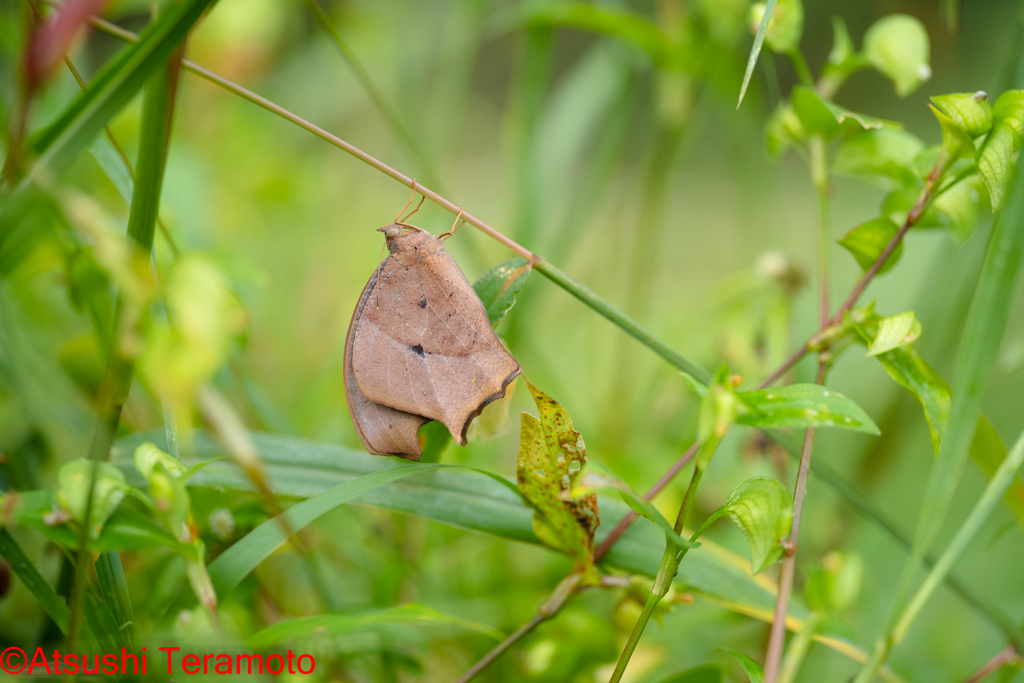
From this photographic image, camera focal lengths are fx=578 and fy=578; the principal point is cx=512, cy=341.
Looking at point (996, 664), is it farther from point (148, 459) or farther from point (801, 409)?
point (148, 459)

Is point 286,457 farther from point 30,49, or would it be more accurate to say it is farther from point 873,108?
point 873,108

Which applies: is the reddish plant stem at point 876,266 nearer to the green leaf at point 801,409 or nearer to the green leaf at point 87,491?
the green leaf at point 801,409

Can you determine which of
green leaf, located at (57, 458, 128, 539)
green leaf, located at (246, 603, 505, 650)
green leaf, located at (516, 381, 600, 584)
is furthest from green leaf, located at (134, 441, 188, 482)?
green leaf, located at (516, 381, 600, 584)

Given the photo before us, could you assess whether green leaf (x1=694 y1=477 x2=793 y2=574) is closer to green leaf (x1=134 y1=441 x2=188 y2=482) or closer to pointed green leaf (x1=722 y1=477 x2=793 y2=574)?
pointed green leaf (x1=722 y1=477 x2=793 y2=574)

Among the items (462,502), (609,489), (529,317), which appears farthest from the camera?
(529,317)

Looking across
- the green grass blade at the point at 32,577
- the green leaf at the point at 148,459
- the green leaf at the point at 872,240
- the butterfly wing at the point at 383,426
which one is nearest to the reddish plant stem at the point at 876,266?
the green leaf at the point at 872,240

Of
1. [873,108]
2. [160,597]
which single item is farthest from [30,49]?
[873,108]

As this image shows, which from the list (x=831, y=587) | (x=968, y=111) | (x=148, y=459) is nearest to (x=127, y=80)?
(x=148, y=459)
